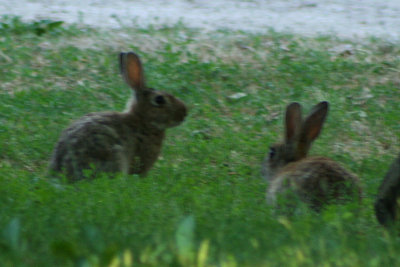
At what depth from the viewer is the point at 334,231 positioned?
4.20m

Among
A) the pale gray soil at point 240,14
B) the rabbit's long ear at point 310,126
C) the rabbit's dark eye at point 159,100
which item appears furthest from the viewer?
the pale gray soil at point 240,14

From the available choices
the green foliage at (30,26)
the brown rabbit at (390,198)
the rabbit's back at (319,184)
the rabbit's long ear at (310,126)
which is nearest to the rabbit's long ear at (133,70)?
the rabbit's long ear at (310,126)

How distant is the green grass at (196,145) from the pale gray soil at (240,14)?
752mm

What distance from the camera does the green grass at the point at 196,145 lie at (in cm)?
355

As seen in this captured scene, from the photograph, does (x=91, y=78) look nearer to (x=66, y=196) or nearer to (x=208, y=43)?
(x=208, y=43)

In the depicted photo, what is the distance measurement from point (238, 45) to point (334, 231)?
7231 millimetres

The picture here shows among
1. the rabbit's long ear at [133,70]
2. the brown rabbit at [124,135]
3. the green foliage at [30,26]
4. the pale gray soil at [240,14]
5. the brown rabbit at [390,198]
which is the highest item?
the brown rabbit at [390,198]

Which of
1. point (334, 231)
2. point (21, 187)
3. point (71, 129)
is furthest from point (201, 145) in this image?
point (334, 231)

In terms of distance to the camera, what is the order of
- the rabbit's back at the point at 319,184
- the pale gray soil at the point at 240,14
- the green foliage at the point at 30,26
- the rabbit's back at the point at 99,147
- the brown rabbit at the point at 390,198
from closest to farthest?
the brown rabbit at the point at 390,198
the rabbit's back at the point at 319,184
the rabbit's back at the point at 99,147
the green foliage at the point at 30,26
the pale gray soil at the point at 240,14

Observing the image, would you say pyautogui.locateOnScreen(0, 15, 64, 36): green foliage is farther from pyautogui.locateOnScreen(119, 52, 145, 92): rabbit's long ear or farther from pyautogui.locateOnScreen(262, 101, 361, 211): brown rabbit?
pyautogui.locateOnScreen(262, 101, 361, 211): brown rabbit

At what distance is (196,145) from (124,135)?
4.74 feet

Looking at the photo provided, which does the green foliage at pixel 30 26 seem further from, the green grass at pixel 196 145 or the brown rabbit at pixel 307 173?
the brown rabbit at pixel 307 173

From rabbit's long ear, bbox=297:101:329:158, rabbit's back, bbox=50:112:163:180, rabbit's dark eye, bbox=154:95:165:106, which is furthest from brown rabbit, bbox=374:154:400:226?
rabbit's dark eye, bbox=154:95:165:106

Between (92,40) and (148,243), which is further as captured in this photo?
(92,40)
